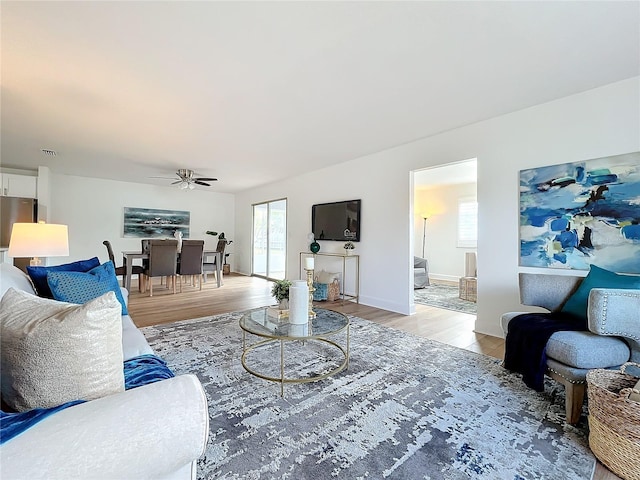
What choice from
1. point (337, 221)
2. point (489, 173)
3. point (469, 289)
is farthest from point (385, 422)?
point (469, 289)

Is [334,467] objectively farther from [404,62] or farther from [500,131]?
[500,131]

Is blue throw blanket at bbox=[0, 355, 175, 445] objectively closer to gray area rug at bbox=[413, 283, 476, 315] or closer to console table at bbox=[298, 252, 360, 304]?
console table at bbox=[298, 252, 360, 304]

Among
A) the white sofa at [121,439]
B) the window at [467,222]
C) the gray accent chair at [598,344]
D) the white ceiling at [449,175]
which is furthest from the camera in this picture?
the window at [467,222]

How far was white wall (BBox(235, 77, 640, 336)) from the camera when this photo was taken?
2.54 meters

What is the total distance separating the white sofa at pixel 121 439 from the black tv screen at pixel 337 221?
162 inches

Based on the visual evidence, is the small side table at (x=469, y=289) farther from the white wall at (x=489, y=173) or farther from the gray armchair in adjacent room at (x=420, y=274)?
the white wall at (x=489, y=173)

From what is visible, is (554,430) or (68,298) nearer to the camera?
(554,430)

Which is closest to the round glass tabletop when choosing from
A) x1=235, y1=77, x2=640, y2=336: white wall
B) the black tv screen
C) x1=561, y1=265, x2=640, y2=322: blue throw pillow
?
x1=561, y1=265, x2=640, y2=322: blue throw pillow

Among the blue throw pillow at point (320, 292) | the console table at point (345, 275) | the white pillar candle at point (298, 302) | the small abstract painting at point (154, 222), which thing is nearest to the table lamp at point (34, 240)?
the white pillar candle at point (298, 302)

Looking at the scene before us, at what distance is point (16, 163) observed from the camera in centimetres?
529

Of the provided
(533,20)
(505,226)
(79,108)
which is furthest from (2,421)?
(505,226)

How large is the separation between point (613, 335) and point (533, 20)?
76.3 inches

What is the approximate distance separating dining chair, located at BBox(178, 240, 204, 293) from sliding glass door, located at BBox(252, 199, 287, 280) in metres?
1.83

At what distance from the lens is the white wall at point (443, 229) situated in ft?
22.5
